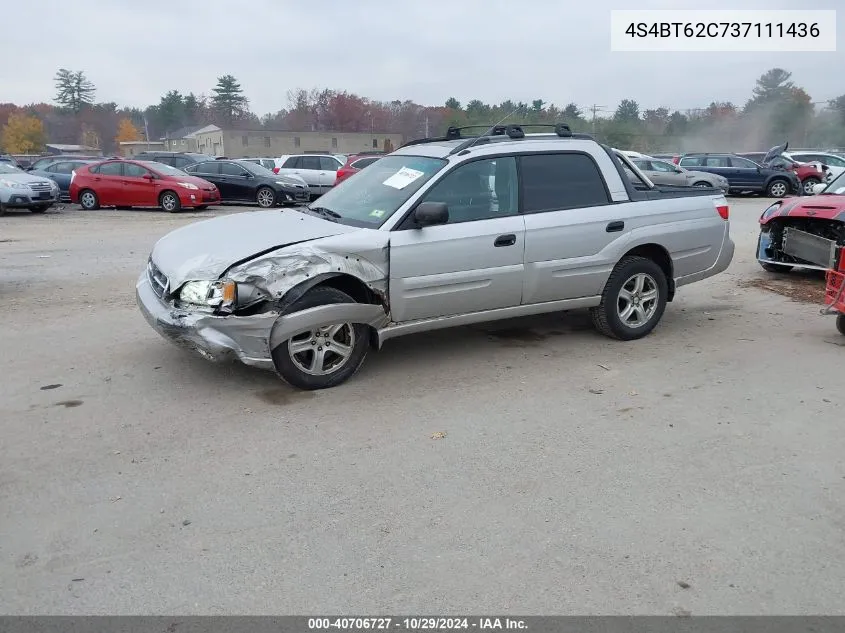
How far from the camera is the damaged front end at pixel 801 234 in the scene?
8.56 metres

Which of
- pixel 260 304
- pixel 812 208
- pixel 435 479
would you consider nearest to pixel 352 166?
pixel 812 208

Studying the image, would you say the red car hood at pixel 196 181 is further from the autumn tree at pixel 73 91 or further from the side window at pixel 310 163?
the autumn tree at pixel 73 91

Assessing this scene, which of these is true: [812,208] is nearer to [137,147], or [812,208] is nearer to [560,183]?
[560,183]

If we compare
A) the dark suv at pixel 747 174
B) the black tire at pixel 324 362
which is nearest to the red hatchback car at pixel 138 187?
the black tire at pixel 324 362

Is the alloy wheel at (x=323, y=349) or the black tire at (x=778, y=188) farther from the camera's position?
the black tire at (x=778, y=188)

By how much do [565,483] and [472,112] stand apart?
7921 cm

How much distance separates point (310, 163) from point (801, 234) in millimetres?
17697

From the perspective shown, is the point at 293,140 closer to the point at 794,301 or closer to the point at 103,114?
the point at 103,114

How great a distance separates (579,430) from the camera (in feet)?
15.0

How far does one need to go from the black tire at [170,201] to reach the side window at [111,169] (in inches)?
62.3

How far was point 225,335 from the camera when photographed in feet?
16.1

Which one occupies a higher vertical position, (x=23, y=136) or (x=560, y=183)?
(x=23, y=136)
